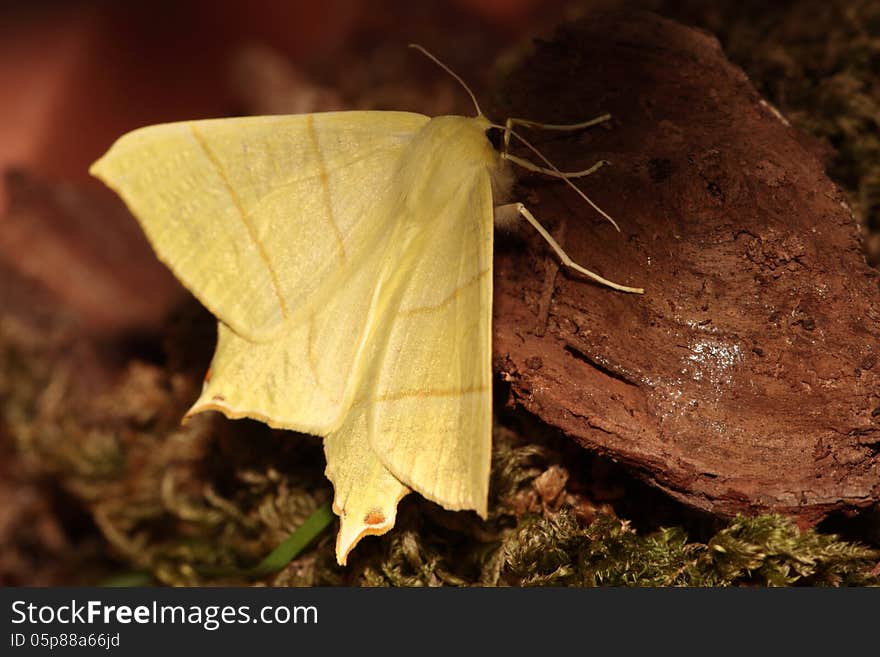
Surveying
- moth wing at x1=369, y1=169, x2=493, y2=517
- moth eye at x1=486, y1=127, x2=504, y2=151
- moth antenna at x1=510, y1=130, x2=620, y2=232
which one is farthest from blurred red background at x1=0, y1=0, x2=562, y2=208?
moth wing at x1=369, y1=169, x2=493, y2=517

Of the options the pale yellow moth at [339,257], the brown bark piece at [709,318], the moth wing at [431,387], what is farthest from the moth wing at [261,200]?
the brown bark piece at [709,318]

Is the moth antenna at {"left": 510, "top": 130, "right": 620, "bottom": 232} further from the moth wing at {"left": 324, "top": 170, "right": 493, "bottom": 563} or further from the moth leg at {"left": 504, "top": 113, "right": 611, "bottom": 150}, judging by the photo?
the moth wing at {"left": 324, "top": 170, "right": 493, "bottom": 563}

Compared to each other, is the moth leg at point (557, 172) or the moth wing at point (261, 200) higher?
the moth leg at point (557, 172)

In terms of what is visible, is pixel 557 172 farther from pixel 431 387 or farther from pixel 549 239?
pixel 431 387

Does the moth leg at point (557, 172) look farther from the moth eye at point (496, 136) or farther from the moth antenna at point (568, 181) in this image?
the moth eye at point (496, 136)

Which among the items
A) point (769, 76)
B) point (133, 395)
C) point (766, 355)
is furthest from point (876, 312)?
point (133, 395)

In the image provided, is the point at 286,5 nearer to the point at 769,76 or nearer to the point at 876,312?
the point at 769,76
